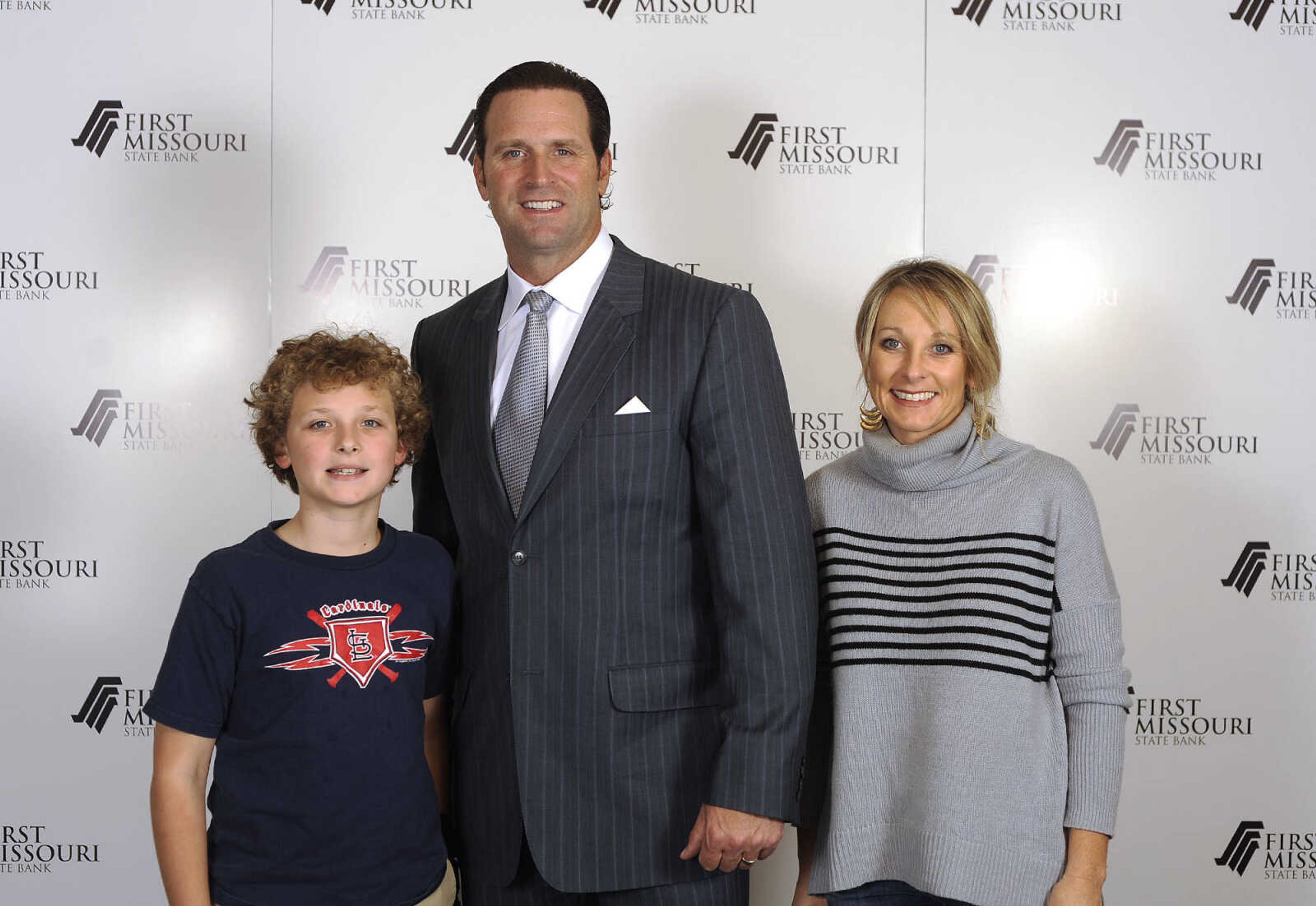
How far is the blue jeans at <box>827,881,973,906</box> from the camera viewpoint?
1682mm

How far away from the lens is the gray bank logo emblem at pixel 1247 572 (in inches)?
121

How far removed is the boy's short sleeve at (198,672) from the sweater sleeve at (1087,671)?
1.20m

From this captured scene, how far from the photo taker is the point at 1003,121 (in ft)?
10.1

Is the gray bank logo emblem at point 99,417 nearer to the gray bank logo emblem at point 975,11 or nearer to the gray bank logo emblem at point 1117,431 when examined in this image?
the gray bank logo emblem at point 975,11

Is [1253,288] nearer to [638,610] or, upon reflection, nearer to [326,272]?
[638,610]

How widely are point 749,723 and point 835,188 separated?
74.1 inches

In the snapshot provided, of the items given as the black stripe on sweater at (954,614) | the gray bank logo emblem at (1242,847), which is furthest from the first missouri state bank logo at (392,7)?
the gray bank logo emblem at (1242,847)

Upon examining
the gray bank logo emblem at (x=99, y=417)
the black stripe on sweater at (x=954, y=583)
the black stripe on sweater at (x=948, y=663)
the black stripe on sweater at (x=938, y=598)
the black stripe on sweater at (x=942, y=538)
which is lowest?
the black stripe on sweater at (x=948, y=663)

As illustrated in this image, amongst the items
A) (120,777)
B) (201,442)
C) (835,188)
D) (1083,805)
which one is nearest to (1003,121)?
(835,188)

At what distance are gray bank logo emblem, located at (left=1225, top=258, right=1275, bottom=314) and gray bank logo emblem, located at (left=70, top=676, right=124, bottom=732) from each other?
330 centimetres

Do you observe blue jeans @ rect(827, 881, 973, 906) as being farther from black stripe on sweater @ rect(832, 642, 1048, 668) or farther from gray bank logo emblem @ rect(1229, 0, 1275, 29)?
gray bank logo emblem @ rect(1229, 0, 1275, 29)

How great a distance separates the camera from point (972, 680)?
5.28 feet

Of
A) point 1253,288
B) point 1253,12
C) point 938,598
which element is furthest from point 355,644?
point 1253,12

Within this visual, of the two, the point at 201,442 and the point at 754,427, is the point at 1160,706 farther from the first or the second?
the point at 201,442
